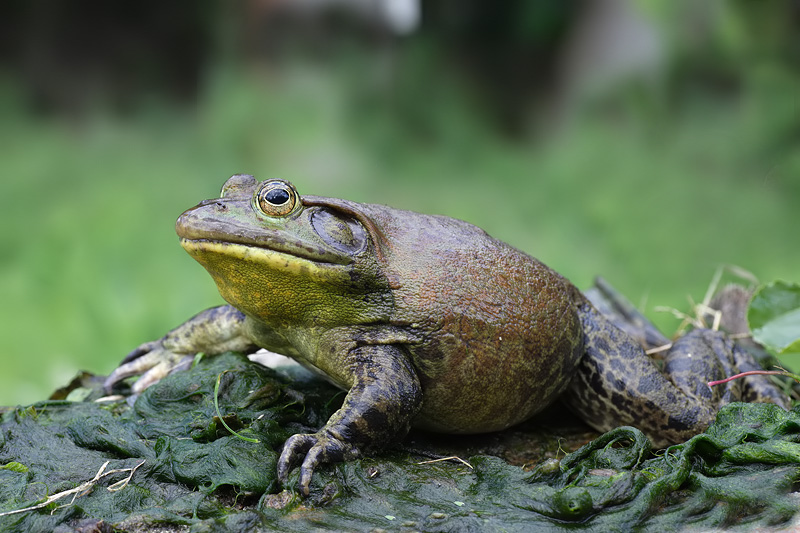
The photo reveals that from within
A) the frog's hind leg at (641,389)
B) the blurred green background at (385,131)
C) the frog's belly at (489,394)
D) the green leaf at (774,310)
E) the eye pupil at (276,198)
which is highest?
the blurred green background at (385,131)

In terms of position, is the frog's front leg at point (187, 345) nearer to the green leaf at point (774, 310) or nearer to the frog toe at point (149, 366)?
the frog toe at point (149, 366)

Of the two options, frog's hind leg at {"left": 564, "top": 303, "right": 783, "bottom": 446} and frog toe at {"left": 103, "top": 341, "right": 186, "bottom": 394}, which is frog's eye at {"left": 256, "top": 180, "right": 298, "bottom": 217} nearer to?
frog toe at {"left": 103, "top": 341, "right": 186, "bottom": 394}

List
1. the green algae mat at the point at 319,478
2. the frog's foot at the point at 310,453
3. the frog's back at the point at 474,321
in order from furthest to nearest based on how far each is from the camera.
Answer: the frog's back at the point at 474,321, the frog's foot at the point at 310,453, the green algae mat at the point at 319,478

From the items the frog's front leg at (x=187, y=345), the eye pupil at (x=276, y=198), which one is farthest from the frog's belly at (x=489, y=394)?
the frog's front leg at (x=187, y=345)

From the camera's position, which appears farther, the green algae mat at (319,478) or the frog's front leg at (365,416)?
the frog's front leg at (365,416)

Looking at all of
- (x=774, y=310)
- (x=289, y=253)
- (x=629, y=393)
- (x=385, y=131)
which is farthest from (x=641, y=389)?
(x=385, y=131)

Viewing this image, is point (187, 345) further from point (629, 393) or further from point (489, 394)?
point (629, 393)
